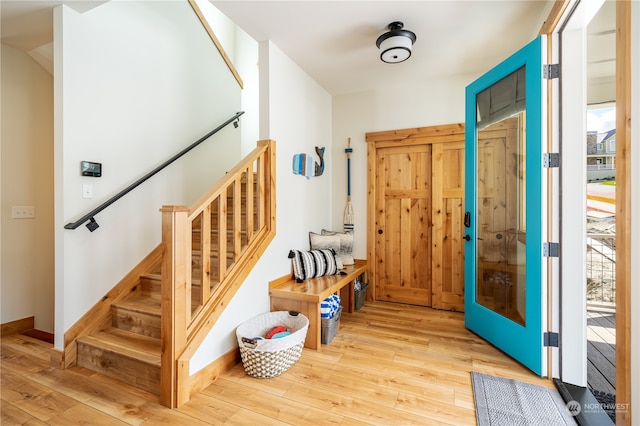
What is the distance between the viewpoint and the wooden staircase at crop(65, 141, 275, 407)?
66.2 inches

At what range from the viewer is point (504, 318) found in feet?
7.54

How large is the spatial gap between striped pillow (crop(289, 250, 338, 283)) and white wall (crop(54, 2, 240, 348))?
1331mm

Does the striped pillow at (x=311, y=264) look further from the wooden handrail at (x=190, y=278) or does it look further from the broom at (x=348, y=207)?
the broom at (x=348, y=207)

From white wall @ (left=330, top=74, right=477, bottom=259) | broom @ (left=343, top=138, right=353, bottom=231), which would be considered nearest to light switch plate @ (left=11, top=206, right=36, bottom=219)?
white wall @ (left=330, top=74, right=477, bottom=259)

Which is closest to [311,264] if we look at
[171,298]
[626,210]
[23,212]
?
[171,298]

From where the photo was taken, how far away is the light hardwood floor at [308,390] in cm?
159

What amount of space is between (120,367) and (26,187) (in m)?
2.02

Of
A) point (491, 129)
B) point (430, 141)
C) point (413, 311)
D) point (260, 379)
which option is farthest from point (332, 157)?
point (260, 379)

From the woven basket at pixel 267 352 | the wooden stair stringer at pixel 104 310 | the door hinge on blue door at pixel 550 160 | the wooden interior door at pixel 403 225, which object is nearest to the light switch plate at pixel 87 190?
the wooden stair stringer at pixel 104 310

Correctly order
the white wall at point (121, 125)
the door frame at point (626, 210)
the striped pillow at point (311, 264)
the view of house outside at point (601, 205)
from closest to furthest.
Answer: the door frame at point (626, 210), the white wall at point (121, 125), the striped pillow at point (311, 264), the view of house outside at point (601, 205)

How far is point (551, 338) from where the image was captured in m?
1.93

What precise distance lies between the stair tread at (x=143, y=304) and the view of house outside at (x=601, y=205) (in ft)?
14.6

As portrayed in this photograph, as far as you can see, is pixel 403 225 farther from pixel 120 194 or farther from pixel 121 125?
pixel 121 125

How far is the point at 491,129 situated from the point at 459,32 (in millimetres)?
836
